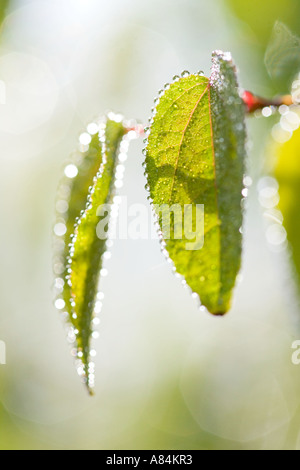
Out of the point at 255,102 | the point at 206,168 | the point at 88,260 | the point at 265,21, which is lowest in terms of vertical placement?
the point at 88,260

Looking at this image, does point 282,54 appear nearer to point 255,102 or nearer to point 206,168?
point 255,102

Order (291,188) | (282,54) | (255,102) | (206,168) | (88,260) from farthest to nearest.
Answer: (282,54), (291,188), (255,102), (88,260), (206,168)

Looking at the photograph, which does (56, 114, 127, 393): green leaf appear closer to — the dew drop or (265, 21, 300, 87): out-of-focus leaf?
the dew drop

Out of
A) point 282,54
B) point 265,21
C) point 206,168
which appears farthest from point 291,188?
point 265,21

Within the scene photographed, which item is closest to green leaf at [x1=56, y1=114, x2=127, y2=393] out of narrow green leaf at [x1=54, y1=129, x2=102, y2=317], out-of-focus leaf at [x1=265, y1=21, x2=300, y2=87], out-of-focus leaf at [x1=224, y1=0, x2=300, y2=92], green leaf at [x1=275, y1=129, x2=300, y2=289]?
narrow green leaf at [x1=54, y1=129, x2=102, y2=317]

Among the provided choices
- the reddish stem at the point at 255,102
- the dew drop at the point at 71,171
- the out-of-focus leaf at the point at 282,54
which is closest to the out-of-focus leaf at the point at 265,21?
the out-of-focus leaf at the point at 282,54

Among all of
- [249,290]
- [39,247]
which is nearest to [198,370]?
[249,290]

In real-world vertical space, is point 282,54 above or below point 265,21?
below

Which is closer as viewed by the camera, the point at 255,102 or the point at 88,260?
the point at 88,260
